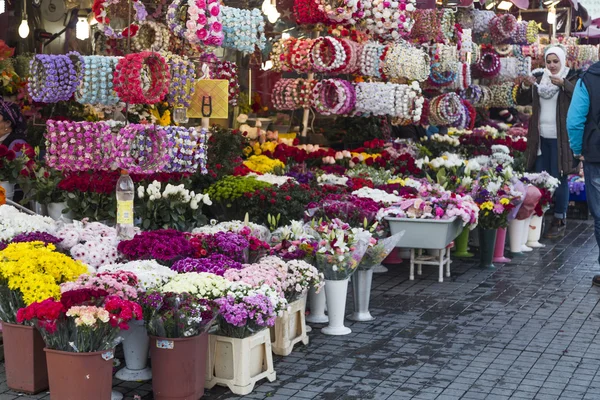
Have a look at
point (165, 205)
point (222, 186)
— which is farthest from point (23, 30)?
point (165, 205)

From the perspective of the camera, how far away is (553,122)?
11.9 meters

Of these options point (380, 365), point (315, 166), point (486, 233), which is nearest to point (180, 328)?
point (380, 365)

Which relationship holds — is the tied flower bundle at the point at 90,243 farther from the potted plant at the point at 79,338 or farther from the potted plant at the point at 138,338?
the potted plant at the point at 79,338

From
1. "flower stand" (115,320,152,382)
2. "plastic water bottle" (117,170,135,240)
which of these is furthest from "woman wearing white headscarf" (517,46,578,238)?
"flower stand" (115,320,152,382)

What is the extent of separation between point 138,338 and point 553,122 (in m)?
7.40

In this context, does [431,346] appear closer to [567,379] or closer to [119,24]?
[567,379]

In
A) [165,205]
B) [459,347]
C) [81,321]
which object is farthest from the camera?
[165,205]

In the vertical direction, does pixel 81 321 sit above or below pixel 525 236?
above

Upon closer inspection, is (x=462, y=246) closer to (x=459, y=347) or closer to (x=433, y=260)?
(x=433, y=260)

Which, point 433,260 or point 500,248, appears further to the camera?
point 500,248

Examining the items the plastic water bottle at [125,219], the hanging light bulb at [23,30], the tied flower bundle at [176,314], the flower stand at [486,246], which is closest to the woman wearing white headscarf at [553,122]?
the flower stand at [486,246]

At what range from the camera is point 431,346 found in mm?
6992

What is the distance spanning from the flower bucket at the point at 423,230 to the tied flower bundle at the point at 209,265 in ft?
8.41

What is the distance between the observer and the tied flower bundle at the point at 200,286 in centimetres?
577
